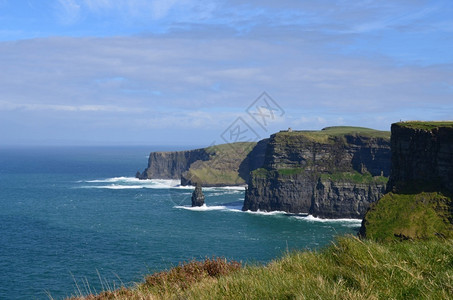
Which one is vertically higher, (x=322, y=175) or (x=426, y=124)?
(x=426, y=124)

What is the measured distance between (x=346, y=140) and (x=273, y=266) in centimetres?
13268

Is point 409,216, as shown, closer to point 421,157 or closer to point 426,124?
point 421,157

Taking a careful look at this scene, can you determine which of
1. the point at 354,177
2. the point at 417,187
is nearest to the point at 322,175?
the point at 354,177

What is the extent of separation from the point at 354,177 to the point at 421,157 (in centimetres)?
4620

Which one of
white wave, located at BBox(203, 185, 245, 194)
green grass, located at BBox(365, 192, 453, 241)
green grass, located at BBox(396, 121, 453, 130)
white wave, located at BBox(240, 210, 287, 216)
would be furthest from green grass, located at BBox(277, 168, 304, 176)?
green grass, located at BBox(365, 192, 453, 241)

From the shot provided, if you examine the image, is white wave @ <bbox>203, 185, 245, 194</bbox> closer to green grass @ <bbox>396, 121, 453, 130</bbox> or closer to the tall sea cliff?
the tall sea cliff

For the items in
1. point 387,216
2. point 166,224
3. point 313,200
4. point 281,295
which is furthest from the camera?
point 313,200

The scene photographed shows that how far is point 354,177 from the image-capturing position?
415ft

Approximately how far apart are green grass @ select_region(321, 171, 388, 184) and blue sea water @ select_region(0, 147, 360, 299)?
14218 mm

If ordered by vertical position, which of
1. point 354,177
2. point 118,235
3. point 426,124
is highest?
point 426,124

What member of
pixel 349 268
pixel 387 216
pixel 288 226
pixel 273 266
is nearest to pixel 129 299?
pixel 273 266

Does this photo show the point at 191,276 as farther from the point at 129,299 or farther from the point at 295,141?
the point at 295,141

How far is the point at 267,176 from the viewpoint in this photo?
132250 millimetres

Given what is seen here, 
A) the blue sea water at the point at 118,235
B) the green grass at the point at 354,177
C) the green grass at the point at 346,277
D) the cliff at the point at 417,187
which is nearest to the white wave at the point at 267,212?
the blue sea water at the point at 118,235
